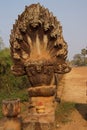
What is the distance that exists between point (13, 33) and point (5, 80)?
8301mm

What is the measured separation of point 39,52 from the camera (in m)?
5.05

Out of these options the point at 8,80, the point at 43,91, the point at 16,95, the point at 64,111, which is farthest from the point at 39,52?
the point at 8,80

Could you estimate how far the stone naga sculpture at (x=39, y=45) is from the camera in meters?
5.02

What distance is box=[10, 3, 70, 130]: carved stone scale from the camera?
5.00 metres

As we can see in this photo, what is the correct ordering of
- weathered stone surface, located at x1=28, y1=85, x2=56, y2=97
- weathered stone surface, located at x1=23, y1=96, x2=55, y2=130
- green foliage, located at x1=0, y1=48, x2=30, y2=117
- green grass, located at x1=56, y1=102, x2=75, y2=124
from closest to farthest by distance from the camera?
1. weathered stone surface, located at x1=23, y1=96, x2=55, y2=130
2. weathered stone surface, located at x1=28, y1=85, x2=56, y2=97
3. green grass, located at x1=56, y1=102, x2=75, y2=124
4. green foliage, located at x1=0, y1=48, x2=30, y2=117

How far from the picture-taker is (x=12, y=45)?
513cm

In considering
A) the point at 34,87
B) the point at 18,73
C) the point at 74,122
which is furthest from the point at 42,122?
the point at 74,122

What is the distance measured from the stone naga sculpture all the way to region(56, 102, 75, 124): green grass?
263cm

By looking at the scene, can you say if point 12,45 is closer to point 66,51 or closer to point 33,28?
point 33,28

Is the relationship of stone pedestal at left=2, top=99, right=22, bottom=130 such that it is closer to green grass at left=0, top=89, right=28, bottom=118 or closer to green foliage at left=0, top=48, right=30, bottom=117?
green grass at left=0, top=89, right=28, bottom=118

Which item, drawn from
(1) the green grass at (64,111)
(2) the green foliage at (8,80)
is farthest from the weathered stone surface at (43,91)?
(2) the green foliage at (8,80)

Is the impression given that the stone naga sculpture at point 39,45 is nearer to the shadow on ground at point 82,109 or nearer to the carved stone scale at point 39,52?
the carved stone scale at point 39,52

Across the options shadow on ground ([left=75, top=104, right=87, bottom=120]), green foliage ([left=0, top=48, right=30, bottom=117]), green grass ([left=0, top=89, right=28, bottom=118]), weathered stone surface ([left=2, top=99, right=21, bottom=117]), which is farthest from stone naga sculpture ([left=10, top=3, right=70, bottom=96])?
green foliage ([left=0, top=48, right=30, bottom=117])

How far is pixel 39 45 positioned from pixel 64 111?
3.53 metres
